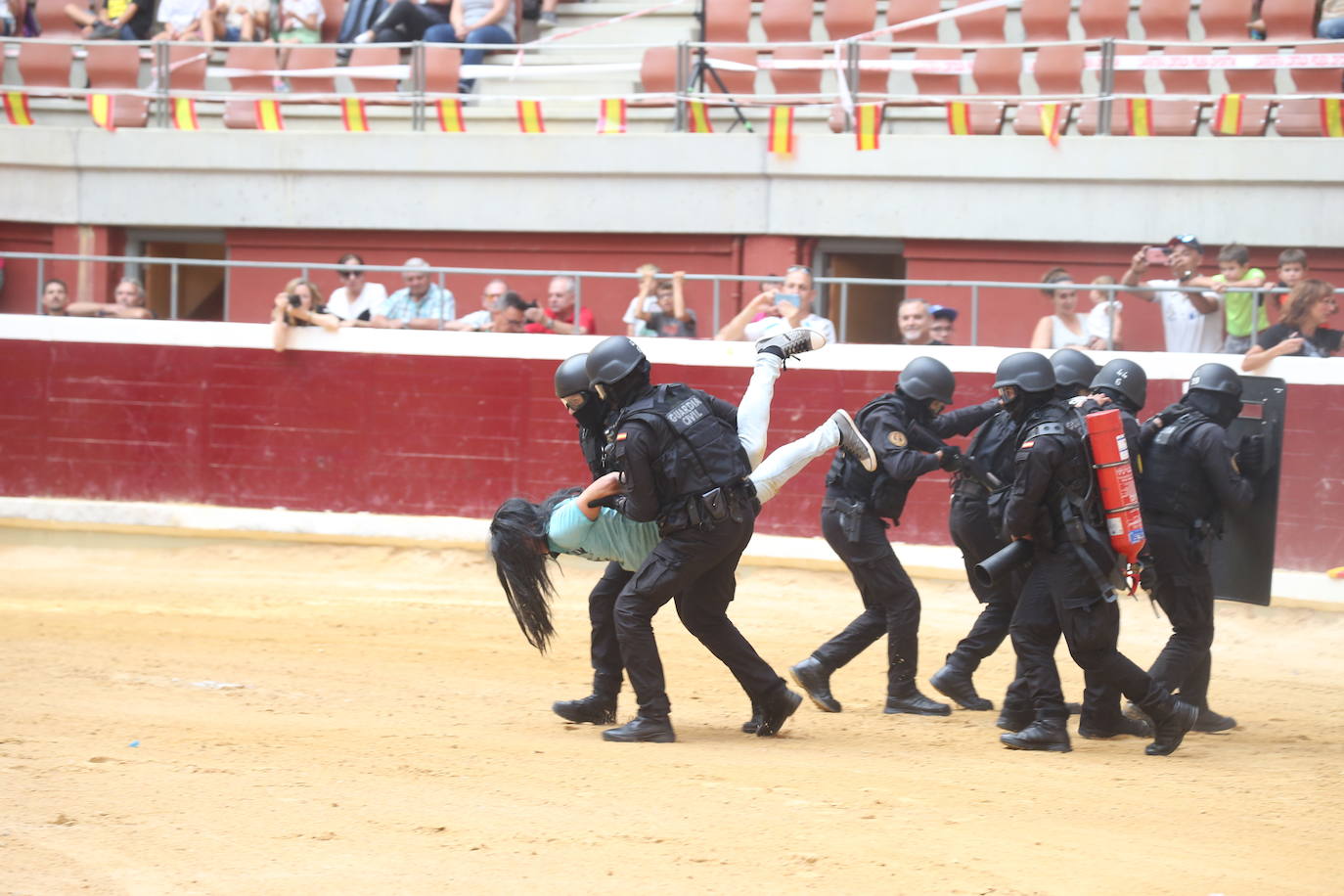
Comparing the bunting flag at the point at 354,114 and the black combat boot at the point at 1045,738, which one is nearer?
the black combat boot at the point at 1045,738

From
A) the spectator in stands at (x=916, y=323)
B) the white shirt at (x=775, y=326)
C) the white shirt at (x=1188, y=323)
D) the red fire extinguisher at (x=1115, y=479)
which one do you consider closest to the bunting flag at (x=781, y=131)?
the white shirt at (x=775, y=326)

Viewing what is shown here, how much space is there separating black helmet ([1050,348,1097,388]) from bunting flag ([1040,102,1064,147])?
623 centimetres

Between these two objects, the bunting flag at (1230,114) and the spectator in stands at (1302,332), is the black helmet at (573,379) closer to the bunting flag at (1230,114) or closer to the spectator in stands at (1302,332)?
the spectator in stands at (1302,332)

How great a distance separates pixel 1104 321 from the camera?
38.4ft

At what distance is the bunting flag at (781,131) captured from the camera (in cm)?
1465

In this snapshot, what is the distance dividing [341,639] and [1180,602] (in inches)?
213

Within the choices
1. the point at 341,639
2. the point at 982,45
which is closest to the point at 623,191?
the point at 982,45

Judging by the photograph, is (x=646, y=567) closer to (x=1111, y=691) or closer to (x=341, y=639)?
(x=1111, y=691)

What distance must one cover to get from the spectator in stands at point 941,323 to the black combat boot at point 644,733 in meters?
5.78

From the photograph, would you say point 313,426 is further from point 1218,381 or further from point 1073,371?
point 1218,381

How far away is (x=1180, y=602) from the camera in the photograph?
25.8 ft

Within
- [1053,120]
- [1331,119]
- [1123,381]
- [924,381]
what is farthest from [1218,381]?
[1053,120]

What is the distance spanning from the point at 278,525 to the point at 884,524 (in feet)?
24.7

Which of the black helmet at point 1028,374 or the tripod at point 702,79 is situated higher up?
the tripod at point 702,79
